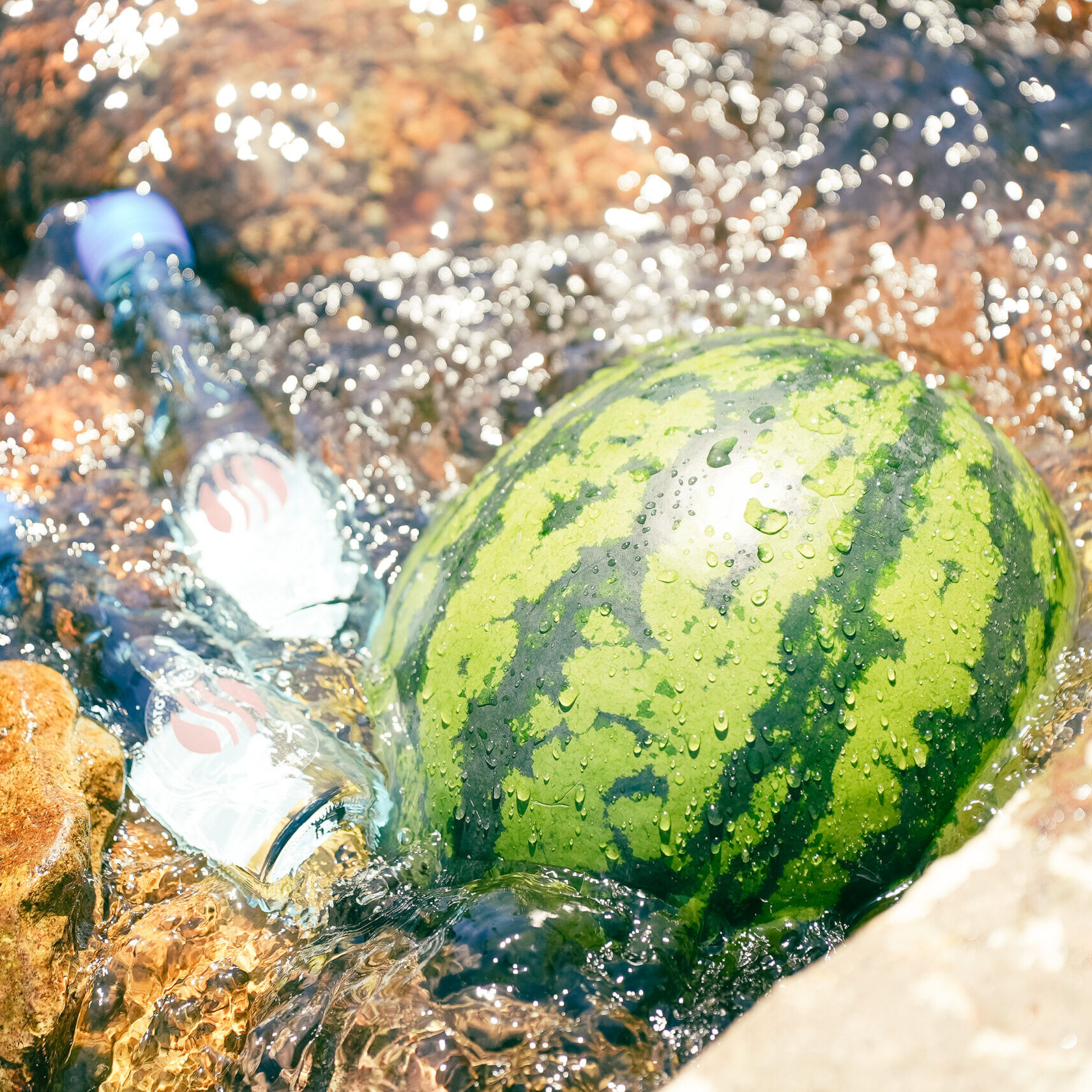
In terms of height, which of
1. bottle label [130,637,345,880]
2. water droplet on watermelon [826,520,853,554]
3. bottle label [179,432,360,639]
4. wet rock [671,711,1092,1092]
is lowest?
bottle label [130,637,345,880]

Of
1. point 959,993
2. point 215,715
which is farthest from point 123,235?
point 959,993

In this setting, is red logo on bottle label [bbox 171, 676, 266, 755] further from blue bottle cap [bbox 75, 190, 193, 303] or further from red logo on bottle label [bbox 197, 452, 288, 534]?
blue bottle cap [bbox 75, 190, 193, 303]

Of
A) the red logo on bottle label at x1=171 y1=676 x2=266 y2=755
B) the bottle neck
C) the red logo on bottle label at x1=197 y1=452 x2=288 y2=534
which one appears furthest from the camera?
the bottle neck

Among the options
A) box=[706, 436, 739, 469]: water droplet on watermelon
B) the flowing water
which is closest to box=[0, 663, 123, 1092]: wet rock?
the flowing water

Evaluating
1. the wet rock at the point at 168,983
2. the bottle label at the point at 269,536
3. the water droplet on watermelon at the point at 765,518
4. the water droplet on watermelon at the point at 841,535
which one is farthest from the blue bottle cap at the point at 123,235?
the water droplet on watermelon at the point at 841,535

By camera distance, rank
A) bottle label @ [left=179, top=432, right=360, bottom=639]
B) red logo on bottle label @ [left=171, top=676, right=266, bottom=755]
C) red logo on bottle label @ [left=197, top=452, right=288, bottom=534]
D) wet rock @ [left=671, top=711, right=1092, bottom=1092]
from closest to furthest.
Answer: wet rock @ [left=671, top=711, right=1092, bottom=1092] → red logo on bottle label @ [left=171, top=676, right=266, bottom=755] → bottle label @ [left=179, top=432, right=360, bottom=639] → red logo on bottle label @ [left=197, top=452, right=288, bottom=534]

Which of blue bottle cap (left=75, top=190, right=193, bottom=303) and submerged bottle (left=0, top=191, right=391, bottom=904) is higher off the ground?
blue bottle cap (left=75, top=190, right=193, bottom=303)

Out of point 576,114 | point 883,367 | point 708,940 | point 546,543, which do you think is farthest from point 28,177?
point 708,940
